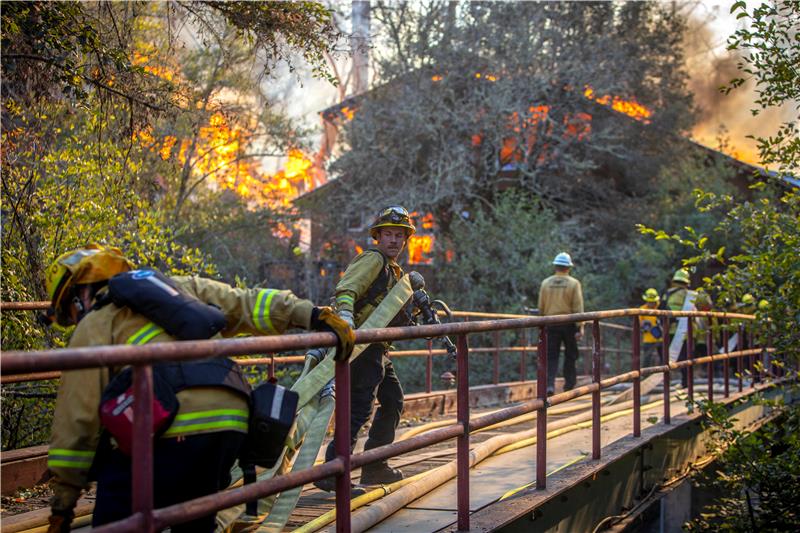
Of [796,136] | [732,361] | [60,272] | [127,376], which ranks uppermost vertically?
[796,136]

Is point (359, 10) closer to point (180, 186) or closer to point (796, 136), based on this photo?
point (180, 186)

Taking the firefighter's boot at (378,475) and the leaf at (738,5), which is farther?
the leaf at (738,5)

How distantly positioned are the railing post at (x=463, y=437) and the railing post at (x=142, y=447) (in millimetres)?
2410

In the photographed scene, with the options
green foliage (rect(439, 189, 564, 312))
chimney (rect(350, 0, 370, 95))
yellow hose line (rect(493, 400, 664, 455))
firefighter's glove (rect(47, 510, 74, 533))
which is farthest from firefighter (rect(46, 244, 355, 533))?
green foliage (rect(439, 189, 564, 312))

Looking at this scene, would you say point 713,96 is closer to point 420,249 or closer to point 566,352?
point 420,249

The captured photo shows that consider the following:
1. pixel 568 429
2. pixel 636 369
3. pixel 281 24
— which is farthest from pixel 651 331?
pixel 281 24

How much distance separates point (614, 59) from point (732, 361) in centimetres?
1132

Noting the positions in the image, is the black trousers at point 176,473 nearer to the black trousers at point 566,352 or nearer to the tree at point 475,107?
the black trousers at point 566,352

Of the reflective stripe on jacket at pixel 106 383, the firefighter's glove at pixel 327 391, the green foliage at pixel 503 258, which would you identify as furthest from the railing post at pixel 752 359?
the green foliage at pixel 503 258

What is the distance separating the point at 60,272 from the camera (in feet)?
11.2

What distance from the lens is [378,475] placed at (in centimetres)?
643

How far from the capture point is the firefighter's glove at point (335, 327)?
152 inches

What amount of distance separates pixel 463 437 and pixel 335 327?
1555 millimetres

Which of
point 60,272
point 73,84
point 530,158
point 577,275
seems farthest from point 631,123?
point 60,272
